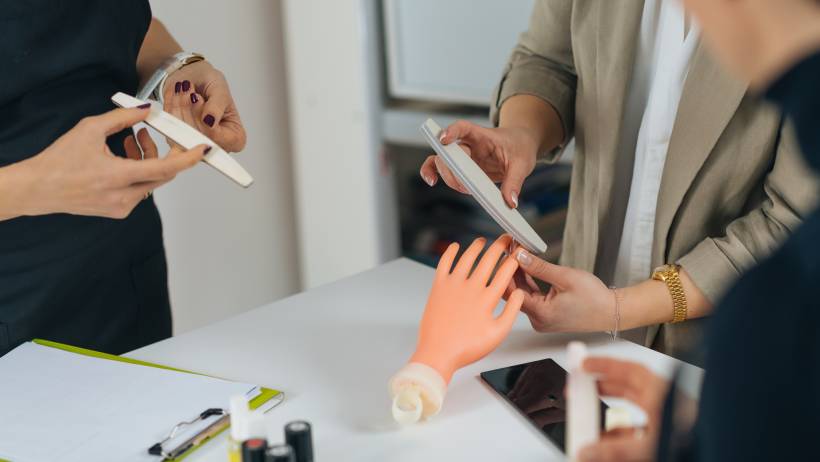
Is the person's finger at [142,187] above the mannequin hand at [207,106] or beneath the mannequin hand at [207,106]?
beneath

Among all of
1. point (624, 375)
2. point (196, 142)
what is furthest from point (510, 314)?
point (196, 142)

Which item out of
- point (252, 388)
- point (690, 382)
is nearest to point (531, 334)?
point (690, 382)

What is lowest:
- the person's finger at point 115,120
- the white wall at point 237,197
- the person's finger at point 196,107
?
the white wall at point 237,197

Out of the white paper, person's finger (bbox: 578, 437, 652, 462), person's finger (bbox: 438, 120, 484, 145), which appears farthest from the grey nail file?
person's finger (bbox: 578, 437, 652, 462)

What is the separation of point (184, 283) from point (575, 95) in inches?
56.0

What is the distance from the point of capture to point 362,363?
3.29ft

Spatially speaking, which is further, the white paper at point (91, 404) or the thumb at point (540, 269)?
the thumb at point (540, 269)

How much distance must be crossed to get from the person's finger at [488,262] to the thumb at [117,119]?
389mm

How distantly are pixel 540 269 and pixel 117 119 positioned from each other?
483 millimetres

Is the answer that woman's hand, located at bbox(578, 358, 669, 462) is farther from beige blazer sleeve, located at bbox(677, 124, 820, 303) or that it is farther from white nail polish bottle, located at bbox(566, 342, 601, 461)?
beige blazer sleeve, located at bbox(677, 124, 820, 303)

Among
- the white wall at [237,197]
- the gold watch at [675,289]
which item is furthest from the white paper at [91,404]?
the white wall at [237,197]

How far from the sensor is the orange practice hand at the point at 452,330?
861 mm

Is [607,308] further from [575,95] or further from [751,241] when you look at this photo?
[575,95]

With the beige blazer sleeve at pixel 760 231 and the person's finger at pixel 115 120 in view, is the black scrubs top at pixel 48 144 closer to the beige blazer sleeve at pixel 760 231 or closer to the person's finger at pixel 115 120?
the person's finger at pixel 115 120
